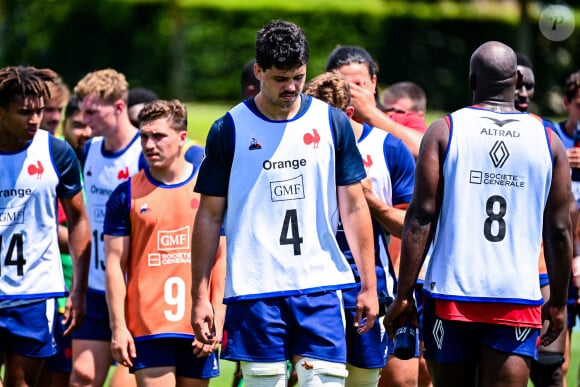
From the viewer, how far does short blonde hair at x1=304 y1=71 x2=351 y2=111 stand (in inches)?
282

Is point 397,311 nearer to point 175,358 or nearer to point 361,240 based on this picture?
point 361,240

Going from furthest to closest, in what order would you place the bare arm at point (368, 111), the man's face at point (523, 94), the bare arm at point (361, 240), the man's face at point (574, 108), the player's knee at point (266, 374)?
the man's face at point (574, 108) < the man's face at point (523, 94) < the bare arm at point (368, 111) < the bare arm at point (361, 240) < the player's knee at point (266, 374)

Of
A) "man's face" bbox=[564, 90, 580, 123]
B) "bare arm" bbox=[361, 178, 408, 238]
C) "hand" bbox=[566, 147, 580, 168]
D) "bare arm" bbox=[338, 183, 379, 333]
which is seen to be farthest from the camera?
"man's face" bbox=[564, 90, 580, 123]

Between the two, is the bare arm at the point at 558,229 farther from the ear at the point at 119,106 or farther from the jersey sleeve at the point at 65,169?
the ear at the point at 119,106

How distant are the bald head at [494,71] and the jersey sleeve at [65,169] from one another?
269 cm

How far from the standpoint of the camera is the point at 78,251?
771cm

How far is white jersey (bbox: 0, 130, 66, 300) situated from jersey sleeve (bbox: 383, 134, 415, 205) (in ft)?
6.83

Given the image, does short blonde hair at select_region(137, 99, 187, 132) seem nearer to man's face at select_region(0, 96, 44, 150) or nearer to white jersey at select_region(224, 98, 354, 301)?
man's face at select_region(0, 96, 44, 150)

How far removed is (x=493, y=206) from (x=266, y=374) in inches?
57.3

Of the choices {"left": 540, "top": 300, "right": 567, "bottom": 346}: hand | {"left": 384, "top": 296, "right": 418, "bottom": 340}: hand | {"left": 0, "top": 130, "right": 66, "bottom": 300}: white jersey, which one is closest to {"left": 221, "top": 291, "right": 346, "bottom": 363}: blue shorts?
{"left": 384, "top": 296, "right": 418, "bottom": 340}: hand

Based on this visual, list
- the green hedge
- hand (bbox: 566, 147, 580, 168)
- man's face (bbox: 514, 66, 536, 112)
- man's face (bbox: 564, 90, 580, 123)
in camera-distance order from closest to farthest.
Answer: man's face (bbox: 514, 66, 536, 112) → hand (bbox: 566, 147, 580, 168) → man's face (bbox: 564, 90, 580, 123) → the green hedge

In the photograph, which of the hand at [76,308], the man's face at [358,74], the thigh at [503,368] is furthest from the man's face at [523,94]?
the hand at [76,308]

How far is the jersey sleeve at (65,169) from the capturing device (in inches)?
295

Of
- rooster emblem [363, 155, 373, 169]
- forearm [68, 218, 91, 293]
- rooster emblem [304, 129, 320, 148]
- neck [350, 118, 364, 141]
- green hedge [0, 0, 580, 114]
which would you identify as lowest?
forearm [68, 218, 91, 293]
